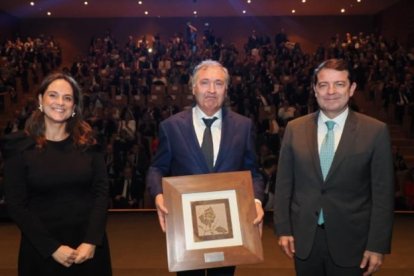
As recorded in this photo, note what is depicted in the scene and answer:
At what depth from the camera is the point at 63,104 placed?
2529 mm

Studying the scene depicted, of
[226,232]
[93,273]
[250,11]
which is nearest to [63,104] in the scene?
[93,273]

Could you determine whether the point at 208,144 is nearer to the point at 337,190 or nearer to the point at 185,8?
the point at 337,190

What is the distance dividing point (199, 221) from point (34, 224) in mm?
837

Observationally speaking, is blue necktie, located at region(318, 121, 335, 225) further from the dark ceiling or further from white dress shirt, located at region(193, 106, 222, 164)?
the dark ceiling

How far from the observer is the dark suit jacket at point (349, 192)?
97.9 inches

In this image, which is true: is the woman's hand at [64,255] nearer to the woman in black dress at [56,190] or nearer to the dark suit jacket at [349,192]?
the woman in black dress at [56,190]

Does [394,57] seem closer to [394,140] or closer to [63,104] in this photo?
[394,140]

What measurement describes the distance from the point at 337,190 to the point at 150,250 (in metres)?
3.22

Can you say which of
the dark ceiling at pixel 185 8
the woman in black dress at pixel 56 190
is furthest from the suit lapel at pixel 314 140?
the dark ceiling at pixel 185 8

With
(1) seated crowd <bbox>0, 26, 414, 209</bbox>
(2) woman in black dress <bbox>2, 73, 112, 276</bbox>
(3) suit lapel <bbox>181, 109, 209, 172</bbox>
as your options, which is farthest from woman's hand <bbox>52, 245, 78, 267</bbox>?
(1) seated crowd <bbox>0, 26, 414, 209</bbox>

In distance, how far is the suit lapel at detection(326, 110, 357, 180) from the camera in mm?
2523

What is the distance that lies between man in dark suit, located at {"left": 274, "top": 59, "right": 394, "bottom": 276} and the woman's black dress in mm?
1019

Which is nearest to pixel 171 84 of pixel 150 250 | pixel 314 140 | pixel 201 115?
pixel 150 250

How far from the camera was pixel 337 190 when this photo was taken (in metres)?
2.54
